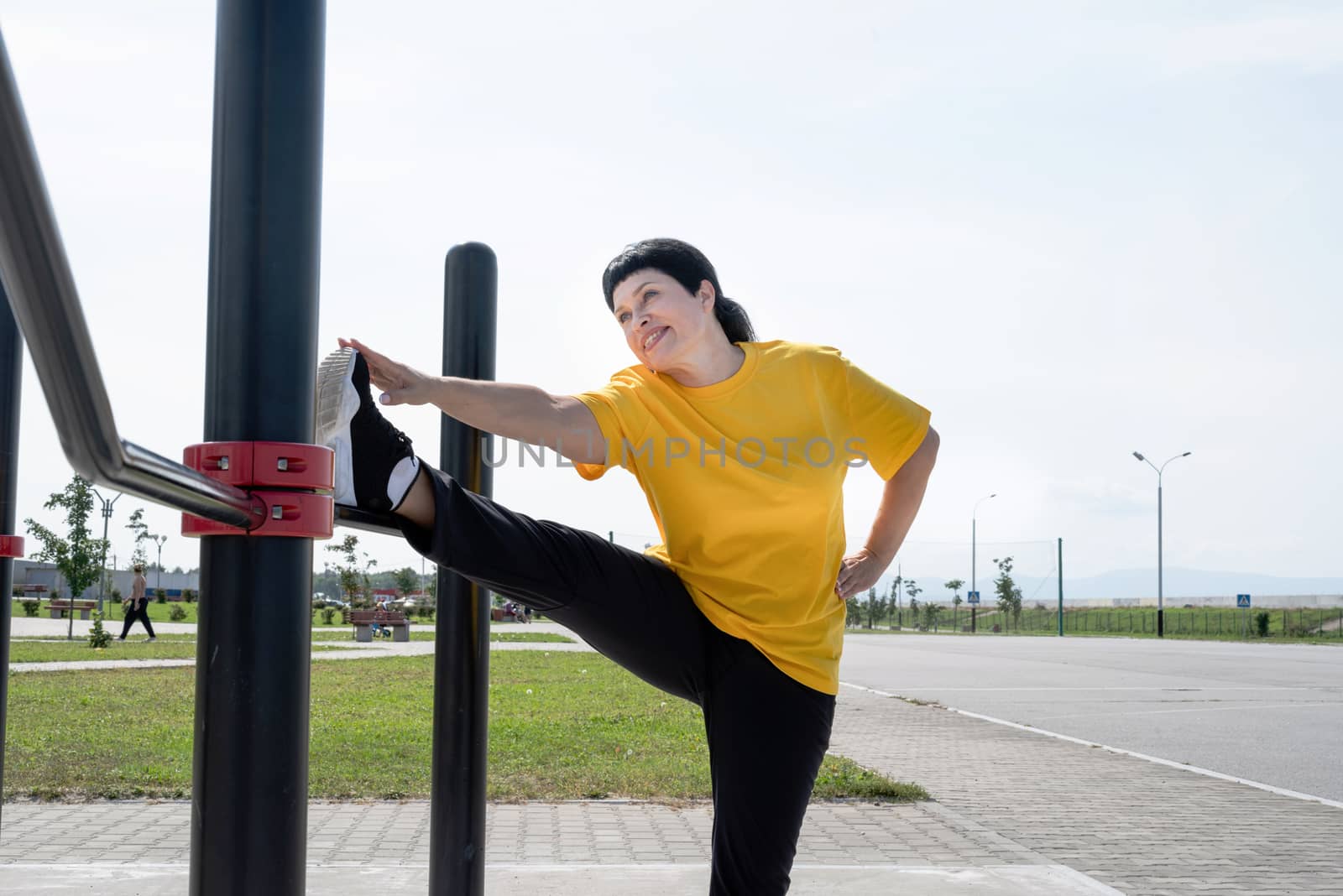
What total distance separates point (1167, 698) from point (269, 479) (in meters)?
11.3

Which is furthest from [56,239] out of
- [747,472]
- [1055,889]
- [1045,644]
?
[1045,644]

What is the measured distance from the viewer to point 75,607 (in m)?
29.2

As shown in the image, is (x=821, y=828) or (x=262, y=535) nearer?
(x=262, y=535)

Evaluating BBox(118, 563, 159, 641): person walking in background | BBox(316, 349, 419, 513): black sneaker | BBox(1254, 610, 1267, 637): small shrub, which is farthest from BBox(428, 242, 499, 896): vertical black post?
BBox(1254, 610, 1267, 637): small shrub

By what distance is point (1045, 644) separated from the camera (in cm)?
2595

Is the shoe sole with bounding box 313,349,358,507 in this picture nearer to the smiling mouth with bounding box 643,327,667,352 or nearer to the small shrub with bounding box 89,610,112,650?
the smiling mouth with bounding box 643,327,667,352

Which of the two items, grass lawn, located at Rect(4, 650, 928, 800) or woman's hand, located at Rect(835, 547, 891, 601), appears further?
grass lawn, located at Rect(4, 650, 928, 800)

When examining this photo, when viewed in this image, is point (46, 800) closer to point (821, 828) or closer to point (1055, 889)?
point (821, 828)

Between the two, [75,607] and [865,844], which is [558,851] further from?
[75,607]

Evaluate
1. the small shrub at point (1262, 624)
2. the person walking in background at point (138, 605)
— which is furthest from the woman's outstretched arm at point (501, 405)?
the small shrub at point (1262, 624)

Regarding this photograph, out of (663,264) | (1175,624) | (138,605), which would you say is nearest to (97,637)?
(138,605)

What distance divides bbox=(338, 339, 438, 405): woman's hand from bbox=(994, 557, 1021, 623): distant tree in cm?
4595

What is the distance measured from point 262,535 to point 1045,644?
26717mm

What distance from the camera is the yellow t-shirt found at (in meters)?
2.36
